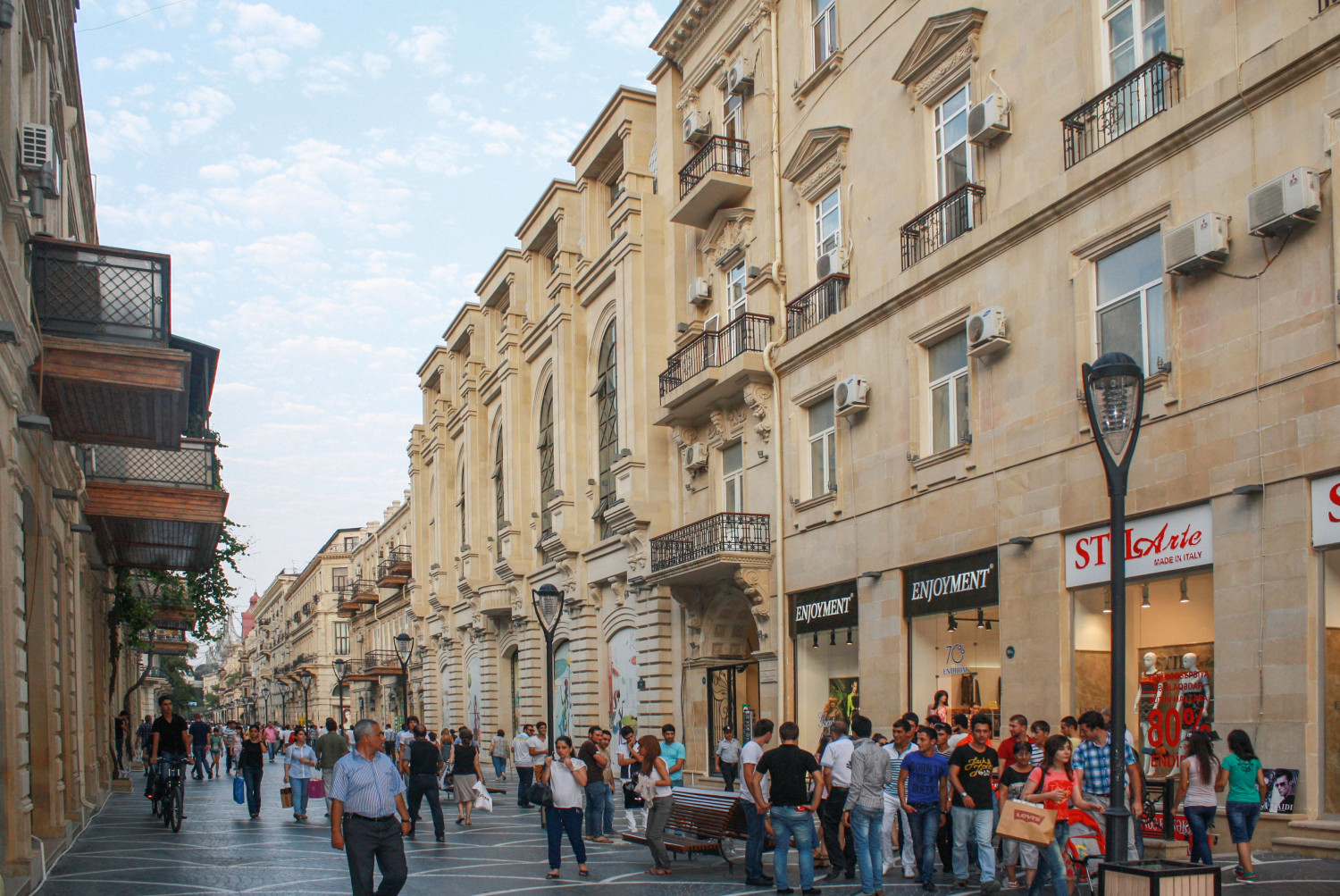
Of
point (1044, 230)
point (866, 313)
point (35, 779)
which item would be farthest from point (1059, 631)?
point (35, 779)

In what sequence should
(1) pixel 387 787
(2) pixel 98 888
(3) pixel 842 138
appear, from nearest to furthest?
(1) pixel 387 787 < (2) pixel 98 888 < (3) pixel 842 138

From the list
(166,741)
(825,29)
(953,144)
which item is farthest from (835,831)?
(825,29)

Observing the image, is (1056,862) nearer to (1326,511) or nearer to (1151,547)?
(1326,511)

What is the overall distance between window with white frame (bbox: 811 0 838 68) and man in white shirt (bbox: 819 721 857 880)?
1396 cm

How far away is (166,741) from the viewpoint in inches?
806

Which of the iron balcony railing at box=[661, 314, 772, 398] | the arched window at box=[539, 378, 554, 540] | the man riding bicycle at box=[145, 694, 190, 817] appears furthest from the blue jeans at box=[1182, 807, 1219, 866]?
the arched window at box=[539, 378, 554, 540]

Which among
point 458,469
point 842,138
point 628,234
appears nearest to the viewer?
point 842,138

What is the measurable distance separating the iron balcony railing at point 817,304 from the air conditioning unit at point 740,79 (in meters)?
5.22

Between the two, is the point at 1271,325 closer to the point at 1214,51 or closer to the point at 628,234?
the point at 1214,51

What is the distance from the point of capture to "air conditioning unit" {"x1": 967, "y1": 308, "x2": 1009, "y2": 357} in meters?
17.1

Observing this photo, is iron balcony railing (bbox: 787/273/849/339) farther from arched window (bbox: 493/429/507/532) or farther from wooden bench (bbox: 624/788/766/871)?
arched window (bbox: 493/429/507/532)

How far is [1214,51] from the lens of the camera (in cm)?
1389

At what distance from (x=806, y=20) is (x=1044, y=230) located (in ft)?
29.6

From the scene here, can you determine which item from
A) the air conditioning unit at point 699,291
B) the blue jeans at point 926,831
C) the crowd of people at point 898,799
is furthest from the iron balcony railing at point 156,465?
the blue jeans at point 926,831
